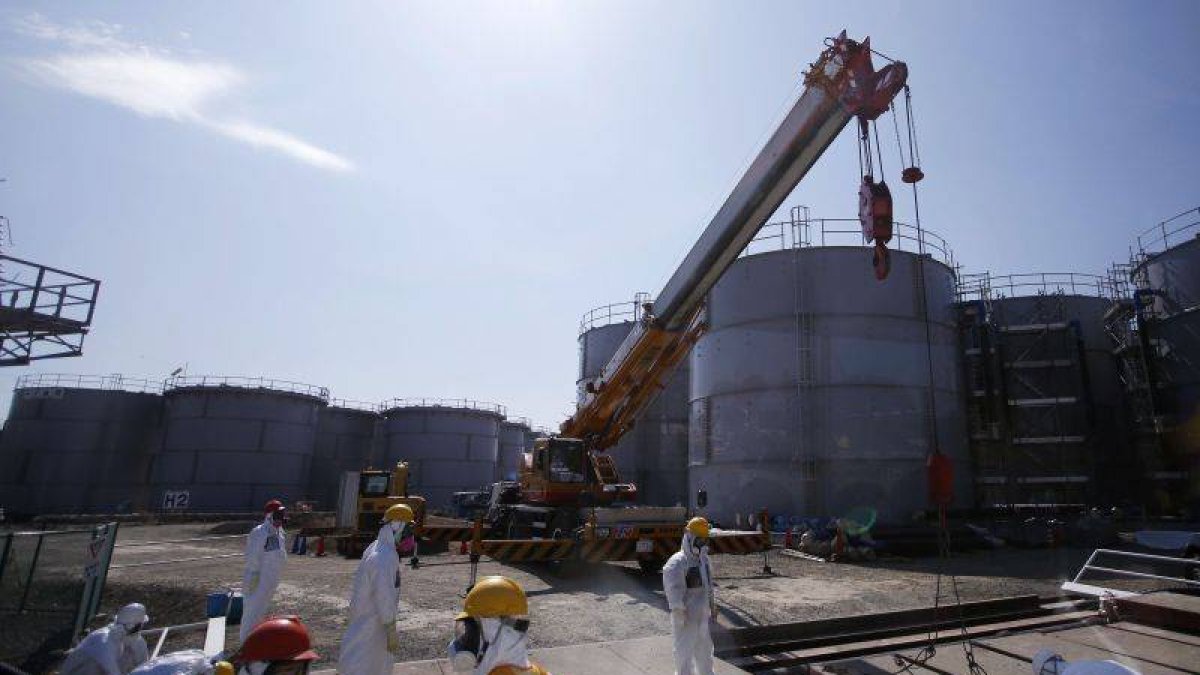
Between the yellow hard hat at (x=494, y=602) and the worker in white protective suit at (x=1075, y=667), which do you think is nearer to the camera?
the worker in white protective suit at (x=1075, y=667)

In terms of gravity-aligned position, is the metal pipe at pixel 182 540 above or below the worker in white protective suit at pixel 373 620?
below

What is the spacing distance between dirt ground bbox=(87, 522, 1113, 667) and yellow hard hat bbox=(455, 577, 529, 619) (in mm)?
4690

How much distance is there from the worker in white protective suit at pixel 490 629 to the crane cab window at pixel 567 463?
38.3 ft

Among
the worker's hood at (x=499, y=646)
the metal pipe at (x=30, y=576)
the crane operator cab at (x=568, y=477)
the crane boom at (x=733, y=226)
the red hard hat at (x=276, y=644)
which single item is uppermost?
the crane boom at (x=733, y=226)

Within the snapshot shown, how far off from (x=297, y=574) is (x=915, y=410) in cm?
1813

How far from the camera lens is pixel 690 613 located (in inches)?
243

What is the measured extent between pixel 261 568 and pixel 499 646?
20.5 feet

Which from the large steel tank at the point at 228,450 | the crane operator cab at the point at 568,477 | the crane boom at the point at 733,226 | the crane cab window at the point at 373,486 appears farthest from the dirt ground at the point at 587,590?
the large steel tank at the point at 228,450

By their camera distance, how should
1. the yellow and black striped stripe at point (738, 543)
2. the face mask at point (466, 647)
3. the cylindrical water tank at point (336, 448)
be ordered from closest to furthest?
the face mask at point (466, 647)
the yellow and black striped stripe at point (738, 543)
the cylindrical water tank at point (336, 448)

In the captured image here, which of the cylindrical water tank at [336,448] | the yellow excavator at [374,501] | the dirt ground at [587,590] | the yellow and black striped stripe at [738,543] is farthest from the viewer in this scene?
the cylindrical water tank at [336,448]

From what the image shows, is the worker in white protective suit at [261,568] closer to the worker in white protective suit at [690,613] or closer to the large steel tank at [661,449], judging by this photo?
the worker in white protective suit at [690,613]

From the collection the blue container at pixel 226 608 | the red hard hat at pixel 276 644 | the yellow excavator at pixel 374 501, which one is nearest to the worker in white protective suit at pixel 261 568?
the blue container at pixel 226 608

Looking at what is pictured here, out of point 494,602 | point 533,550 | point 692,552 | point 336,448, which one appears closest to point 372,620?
point 494,602

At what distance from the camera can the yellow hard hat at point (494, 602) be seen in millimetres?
3295
